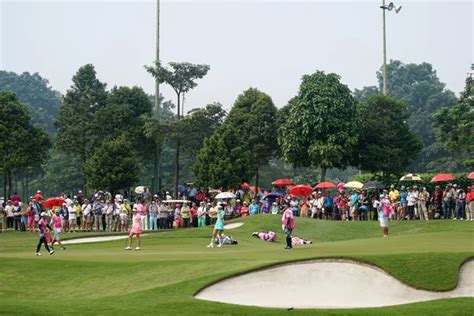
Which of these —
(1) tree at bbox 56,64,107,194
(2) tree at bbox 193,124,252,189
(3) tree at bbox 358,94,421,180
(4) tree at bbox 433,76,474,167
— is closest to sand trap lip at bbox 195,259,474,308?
(2) tree at bbox 193,124,252,189

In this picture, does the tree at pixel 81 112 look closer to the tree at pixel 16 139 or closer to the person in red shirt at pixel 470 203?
the tree at pixel 16 139

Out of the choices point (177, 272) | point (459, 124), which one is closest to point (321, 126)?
point (459, 124)

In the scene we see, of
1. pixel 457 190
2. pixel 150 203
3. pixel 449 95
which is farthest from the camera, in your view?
pixel 449 95

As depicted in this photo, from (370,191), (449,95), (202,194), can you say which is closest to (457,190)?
(370,191)

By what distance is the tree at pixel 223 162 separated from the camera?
6012cm

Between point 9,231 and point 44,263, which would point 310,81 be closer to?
point 9,231

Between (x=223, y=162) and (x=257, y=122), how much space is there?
45.6 ft

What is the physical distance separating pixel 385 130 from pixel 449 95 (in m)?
73.4

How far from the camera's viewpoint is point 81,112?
75.8 m

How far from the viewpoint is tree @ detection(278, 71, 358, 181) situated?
2618 inches

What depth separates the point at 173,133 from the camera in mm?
68438

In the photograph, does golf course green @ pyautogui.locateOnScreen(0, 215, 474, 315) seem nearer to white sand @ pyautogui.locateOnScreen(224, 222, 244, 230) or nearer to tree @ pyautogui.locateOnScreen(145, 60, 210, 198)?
white sand @ pyautogui.locateOnScreen(224, 222, 244, 230)

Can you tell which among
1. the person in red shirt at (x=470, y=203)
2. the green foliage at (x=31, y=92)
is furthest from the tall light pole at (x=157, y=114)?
the green foliage at (x=31, y=92)

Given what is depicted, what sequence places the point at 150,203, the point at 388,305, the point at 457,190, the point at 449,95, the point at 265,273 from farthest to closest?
the point at 449,95
the point at 150,203
the point at 457,190
the point at 265,273
the point at 388,305
